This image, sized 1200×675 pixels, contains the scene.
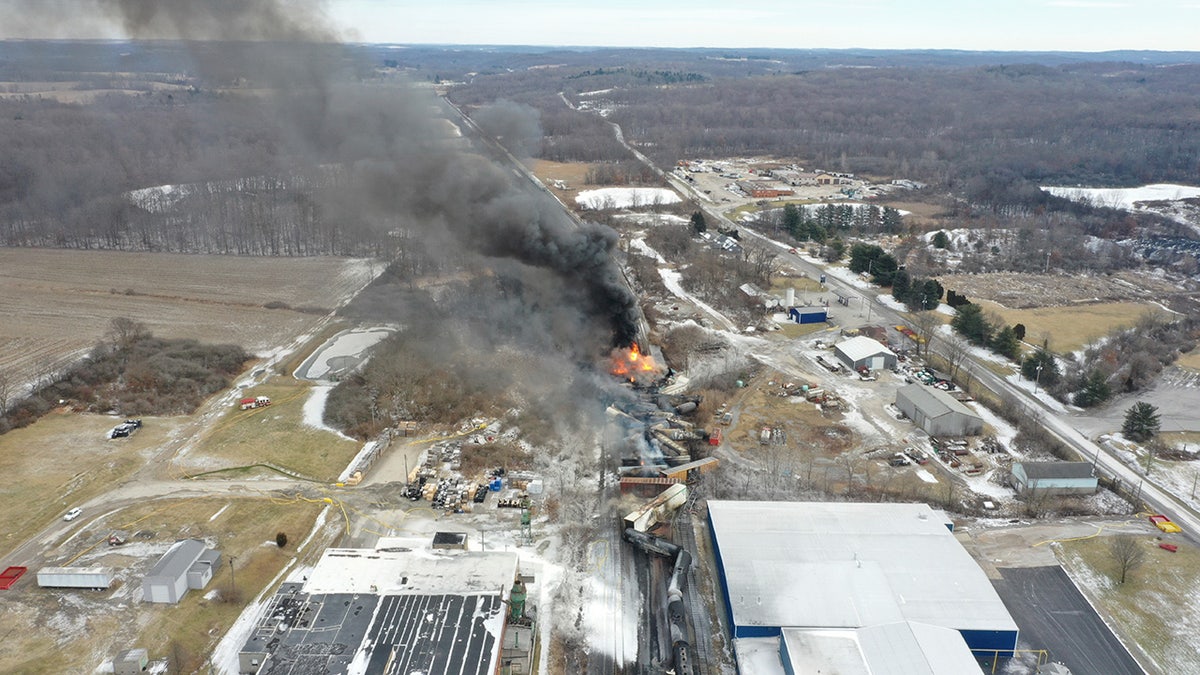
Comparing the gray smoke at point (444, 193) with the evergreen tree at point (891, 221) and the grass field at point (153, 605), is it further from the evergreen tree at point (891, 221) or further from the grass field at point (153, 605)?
the evergreen tree at point (891, 221)

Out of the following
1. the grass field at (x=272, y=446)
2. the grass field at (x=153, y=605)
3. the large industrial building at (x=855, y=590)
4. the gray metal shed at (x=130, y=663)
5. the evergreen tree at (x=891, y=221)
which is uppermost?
the evergreen tree at (x=891, y=221)

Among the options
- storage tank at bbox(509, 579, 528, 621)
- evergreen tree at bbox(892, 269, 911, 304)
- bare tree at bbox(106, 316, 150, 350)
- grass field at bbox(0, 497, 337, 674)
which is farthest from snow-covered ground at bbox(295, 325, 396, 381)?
evergreen tree at bbox(892, 269, 911, 304)

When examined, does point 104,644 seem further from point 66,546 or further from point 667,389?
point 667,389

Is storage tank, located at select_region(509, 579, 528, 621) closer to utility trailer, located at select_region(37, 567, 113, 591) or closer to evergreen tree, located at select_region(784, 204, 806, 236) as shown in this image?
utility trailer, located at select_region(37, 567, 113, 591)

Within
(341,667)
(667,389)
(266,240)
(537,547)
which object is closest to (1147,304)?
(667,389)

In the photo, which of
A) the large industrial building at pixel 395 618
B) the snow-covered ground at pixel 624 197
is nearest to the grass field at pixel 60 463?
the large industrial building at pixel 395 618
